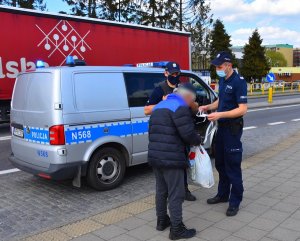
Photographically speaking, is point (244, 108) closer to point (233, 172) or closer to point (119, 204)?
point (233, 172)

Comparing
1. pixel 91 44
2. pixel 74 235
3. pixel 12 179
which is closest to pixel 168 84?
pixel 74 235

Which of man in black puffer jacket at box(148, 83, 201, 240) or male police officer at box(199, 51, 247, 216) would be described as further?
male police officer at box(199, 51, 247, 216)

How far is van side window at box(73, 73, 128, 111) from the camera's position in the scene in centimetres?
520

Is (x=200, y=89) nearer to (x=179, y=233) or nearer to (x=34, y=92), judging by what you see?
(x=34, y=92)

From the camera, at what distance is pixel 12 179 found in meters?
6.38

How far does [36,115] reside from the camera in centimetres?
519

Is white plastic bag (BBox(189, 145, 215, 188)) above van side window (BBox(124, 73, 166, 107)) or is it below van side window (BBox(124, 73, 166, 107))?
below

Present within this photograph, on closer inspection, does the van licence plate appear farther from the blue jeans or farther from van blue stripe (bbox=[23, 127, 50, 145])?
the blue jeans

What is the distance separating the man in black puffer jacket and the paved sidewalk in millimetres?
374

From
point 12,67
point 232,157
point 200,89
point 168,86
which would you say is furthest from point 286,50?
point 232,157

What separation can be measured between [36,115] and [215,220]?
9.16 feet

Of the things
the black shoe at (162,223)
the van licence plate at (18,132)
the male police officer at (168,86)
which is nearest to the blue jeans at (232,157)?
the male police officer at (168,86)

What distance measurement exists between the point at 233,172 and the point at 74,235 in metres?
1.94

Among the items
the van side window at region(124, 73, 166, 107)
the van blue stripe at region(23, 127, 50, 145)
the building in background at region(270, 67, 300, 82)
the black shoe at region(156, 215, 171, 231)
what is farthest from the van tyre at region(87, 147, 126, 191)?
the building in background at region(270, 67, 300, 82)
